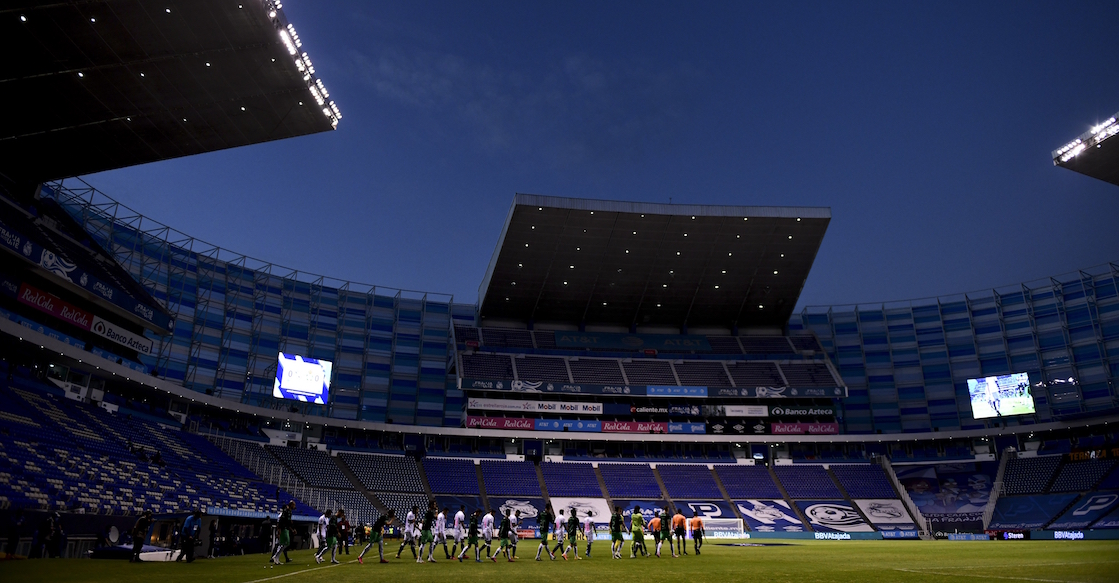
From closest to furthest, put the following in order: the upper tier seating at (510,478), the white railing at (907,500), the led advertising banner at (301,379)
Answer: the white railing at (907,500) → the led advertising banner at (301,379) → the upper tier seating at (510,478)

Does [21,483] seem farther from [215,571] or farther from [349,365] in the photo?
[349,365]

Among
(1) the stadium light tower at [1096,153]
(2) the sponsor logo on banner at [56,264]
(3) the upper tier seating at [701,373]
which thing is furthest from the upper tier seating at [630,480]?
(2) the sponsor logo on banner at [56,264]

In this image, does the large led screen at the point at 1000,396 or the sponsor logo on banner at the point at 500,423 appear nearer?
the large led screen at the point at 1000,396

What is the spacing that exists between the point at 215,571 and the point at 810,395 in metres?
57.7

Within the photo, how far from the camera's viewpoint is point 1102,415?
54.2m

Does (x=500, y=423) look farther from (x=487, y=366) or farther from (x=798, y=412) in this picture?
(x=798, y=412)

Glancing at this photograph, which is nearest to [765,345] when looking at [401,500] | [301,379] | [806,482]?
[806,482]

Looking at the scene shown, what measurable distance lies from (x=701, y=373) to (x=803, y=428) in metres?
10.9

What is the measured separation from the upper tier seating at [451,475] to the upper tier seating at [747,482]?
2265 centimetres

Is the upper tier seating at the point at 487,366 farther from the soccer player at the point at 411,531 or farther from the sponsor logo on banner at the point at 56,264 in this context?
the soccer player at the point at 411,531

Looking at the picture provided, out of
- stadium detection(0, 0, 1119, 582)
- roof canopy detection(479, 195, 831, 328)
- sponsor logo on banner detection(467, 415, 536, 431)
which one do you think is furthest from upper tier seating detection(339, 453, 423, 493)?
roof canopy detection(479, 195, 831, 328)

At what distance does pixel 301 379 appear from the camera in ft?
184

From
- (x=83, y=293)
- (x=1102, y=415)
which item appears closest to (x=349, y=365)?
(x=83, y=293)

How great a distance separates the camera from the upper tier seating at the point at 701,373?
65625 mm
